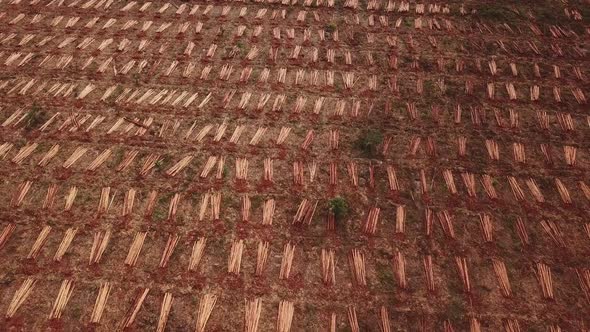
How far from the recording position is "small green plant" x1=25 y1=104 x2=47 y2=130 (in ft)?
19.8

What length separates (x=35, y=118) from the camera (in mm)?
6074

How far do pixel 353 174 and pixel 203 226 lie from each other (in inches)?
79.7

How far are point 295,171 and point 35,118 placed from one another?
3981mm

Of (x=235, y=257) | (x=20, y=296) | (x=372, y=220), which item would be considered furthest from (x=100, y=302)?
(x=372, y=220)

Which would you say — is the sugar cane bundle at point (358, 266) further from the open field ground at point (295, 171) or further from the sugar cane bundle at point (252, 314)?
the sugar cane bundle at point (252, 314)

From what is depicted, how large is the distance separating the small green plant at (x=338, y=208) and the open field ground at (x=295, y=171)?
27 millimetres

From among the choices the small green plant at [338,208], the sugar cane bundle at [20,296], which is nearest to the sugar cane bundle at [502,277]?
the small green plant at [338,208]

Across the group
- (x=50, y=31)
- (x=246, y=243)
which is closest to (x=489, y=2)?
(x=246, y=243)

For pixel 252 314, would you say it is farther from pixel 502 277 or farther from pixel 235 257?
pixel 502 277

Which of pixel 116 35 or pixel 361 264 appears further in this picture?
pixel 116 35

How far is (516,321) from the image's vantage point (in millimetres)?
4094

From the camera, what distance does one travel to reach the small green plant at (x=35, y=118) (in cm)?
603

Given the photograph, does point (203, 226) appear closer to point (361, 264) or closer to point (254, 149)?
point (254, 149)

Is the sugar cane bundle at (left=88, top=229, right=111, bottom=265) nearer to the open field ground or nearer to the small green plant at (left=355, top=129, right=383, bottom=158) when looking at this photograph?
the open field ground
